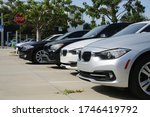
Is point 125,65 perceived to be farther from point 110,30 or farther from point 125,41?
point 110,30

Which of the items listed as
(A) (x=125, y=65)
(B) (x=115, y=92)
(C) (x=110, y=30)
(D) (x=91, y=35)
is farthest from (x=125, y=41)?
(C) (x=110, y=30)

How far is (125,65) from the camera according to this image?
755 cm

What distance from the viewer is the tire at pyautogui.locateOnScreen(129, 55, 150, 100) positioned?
762 cm

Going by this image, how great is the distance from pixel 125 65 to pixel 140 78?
43 centimetres

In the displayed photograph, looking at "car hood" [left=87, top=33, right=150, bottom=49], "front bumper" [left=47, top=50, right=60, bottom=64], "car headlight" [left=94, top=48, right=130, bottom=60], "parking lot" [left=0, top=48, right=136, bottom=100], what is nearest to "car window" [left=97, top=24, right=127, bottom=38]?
"front bumper" [left=47, top=50, right=60, bottom=64]

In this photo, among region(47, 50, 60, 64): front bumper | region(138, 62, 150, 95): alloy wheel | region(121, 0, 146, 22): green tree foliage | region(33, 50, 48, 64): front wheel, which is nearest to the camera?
region(138, 62, 150, 95): alloy wheel

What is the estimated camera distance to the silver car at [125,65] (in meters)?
7.59

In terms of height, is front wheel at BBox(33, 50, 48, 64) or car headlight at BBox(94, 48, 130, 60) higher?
car headlight at BBox(94, 48, 130, 60)

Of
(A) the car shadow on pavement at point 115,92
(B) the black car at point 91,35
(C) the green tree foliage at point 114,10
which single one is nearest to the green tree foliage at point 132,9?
(C) the green tree foliage at point 114,10

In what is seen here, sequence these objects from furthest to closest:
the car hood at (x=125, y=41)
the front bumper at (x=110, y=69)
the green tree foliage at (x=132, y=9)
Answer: the green tree foliage at (x=132, y=9)
the car hood at (x=125, y=41)
the front bumper at (x=110, y=69)

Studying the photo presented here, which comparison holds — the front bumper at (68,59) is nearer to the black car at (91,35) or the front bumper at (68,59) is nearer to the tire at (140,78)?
the black car at (91,35)

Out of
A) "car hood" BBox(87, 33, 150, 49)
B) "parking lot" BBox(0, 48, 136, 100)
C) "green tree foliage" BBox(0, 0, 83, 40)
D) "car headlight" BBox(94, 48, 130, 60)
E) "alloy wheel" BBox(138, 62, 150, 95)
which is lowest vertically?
"parking lot" BBox(0, 48, 136, 100)

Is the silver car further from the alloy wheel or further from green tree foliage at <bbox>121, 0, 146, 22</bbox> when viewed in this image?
green tree foliage at <bbox>121, 0, 146, 22</bbox>

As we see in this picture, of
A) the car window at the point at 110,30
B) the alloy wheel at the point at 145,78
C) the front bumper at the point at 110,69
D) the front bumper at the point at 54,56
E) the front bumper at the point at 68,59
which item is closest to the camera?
the front bumper at the point at 110,69
